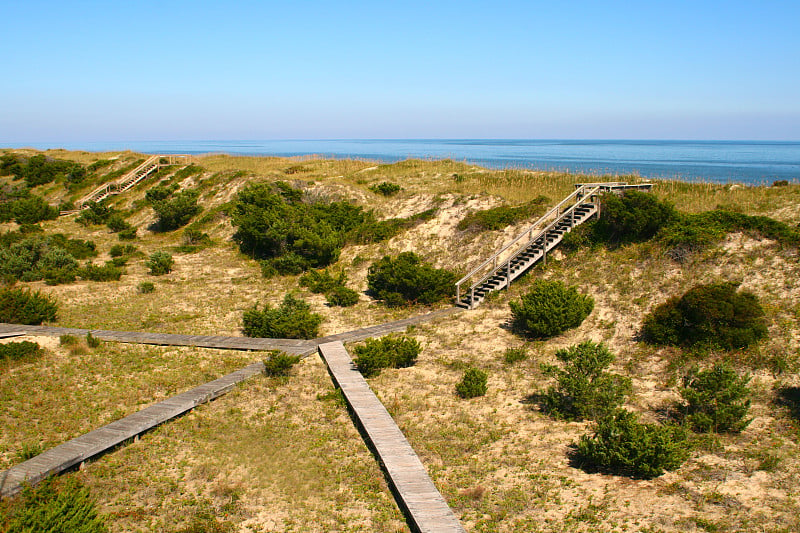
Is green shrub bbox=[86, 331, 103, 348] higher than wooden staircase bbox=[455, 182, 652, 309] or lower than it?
lower

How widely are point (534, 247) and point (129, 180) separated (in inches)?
1856

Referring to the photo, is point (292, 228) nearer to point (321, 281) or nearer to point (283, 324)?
point (321, 281)

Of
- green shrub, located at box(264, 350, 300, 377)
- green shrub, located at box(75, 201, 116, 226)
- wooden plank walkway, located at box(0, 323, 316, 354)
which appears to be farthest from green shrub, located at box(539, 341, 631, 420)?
green shrub, located at box(75, 201, 116, 226)

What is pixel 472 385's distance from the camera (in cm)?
1369

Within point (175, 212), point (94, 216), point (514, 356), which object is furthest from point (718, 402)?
point (94, 216)

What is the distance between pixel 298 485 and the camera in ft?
33.0

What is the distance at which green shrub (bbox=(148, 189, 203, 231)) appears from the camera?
40.4 metres

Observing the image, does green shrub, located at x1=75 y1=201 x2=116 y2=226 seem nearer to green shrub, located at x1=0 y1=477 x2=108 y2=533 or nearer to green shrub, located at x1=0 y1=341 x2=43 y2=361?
green shrub, located at x1=0 y1=341 x2=43 y2=361

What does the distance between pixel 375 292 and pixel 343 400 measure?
36.7 ft

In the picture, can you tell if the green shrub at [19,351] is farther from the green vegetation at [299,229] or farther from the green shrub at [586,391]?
the green shrub at [586,391]

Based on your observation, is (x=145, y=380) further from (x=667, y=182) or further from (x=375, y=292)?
(x=667, y=182)

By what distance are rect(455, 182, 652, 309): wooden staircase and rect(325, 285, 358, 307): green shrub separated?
15.6 feet

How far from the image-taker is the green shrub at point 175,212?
40.4 m

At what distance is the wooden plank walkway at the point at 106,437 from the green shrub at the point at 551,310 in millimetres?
9410
